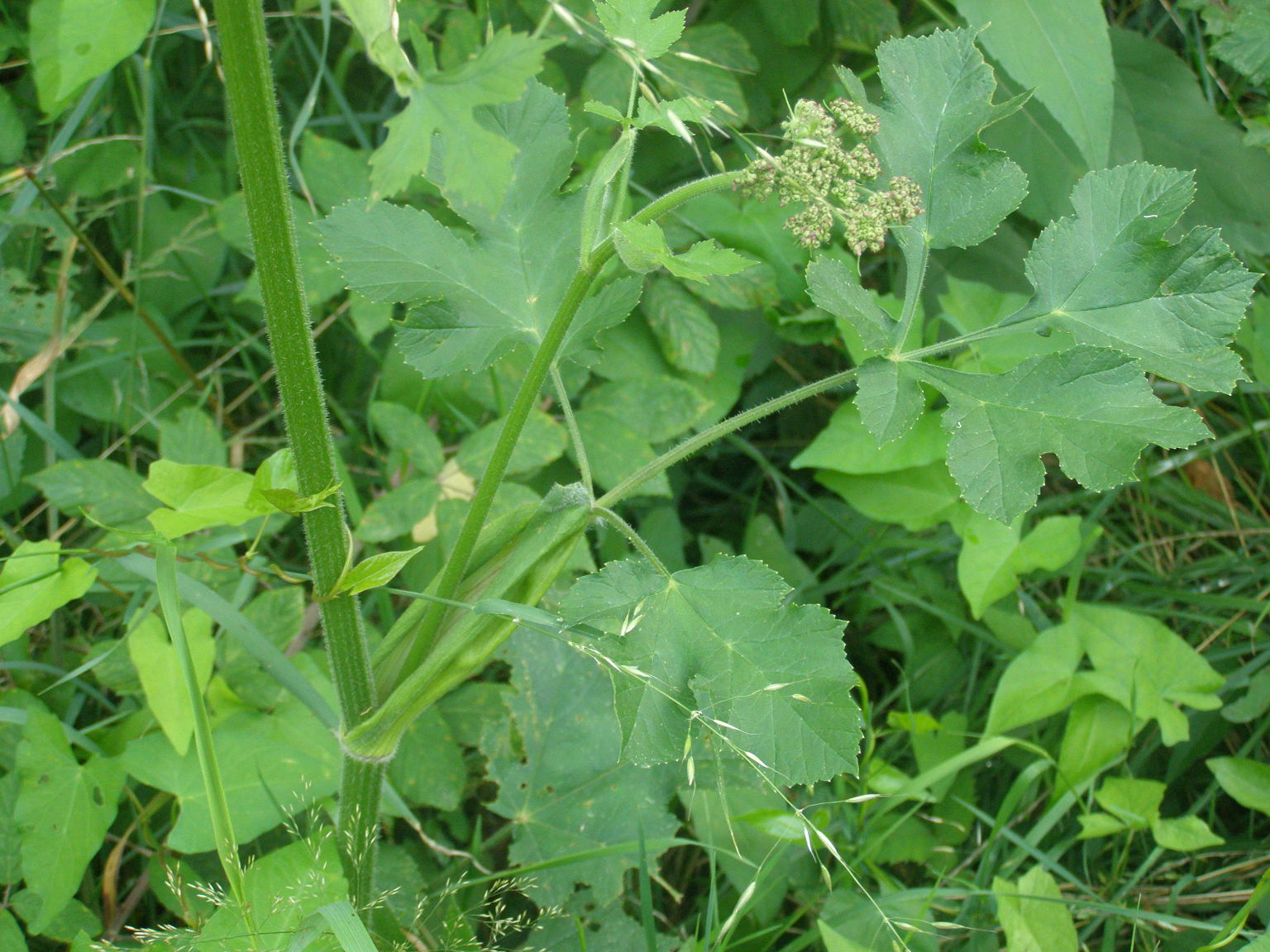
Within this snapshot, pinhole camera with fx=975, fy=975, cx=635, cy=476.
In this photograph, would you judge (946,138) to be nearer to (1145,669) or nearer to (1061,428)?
(1061,428)

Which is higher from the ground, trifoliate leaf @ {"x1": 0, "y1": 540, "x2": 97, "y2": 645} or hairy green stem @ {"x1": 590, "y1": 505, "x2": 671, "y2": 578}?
trifoliate leaf @ {"x1": 0, "y1": 540, "x2": 97, "y2": 645}

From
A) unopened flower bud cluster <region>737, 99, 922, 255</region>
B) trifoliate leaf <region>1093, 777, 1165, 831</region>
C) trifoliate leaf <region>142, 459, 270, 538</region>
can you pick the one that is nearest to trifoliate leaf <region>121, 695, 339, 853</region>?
trifoliate leaf <region>142, 459, 270, 538</region>

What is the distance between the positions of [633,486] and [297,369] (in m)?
0.47

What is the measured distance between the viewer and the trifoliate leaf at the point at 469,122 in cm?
89

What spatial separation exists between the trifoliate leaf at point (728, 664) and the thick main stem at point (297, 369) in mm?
353

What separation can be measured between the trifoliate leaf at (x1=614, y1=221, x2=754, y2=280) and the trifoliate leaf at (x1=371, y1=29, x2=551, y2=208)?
164 mm

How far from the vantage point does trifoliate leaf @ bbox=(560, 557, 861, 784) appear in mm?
1243

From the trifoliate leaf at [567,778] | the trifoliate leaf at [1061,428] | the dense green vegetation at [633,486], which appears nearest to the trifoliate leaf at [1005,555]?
the dense green vegetation at [633,486]

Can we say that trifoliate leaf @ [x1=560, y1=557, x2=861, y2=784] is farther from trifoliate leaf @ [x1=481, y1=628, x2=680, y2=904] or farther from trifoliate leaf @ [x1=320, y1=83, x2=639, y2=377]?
trifoliate leaf @ [x1=481, y1=628, x2=680, y2=904]

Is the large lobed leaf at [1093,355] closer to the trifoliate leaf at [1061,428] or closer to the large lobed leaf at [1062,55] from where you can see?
the trifoliate leaf at [1061,428]

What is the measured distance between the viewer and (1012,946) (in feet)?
5.84

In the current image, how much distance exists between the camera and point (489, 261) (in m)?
1.48

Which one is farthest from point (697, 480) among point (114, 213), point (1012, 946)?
point (114, 213)

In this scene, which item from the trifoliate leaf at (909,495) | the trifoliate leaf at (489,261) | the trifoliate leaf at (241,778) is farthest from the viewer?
the trifoliate leaf at (909,495)
